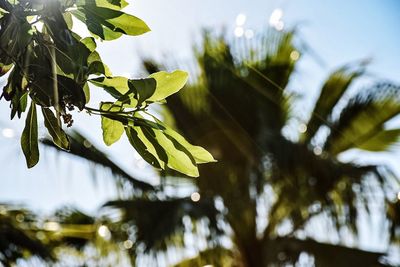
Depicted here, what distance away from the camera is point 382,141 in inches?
115

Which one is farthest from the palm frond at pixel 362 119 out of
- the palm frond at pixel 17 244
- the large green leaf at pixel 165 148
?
the large green leaf at pixel 165 148

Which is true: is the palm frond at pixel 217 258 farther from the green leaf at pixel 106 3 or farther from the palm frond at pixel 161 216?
the green leaf at pixel 106 3

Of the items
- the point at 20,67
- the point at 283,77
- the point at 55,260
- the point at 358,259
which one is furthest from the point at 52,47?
the point at 283,77

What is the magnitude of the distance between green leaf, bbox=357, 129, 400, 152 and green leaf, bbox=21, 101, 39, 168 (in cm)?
261

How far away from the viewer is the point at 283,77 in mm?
2855

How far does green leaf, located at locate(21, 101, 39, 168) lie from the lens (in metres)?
0.51

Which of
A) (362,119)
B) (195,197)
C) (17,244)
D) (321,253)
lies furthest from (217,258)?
(362,119)

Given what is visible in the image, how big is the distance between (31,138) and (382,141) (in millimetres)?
2712

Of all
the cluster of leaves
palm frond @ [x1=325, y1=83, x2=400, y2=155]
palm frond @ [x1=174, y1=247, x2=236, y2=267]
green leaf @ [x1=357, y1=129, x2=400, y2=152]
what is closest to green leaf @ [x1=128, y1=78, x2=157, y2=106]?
the cluster of leaves

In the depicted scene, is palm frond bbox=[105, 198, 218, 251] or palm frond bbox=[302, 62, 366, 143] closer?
palm frond bbox=[105, 198, 218, 251]

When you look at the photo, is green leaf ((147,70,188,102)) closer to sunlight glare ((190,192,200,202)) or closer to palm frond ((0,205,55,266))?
palm frond ((0,205,55,266))

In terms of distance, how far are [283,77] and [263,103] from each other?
22 centimetres

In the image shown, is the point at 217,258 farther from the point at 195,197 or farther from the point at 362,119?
the point at 362,119

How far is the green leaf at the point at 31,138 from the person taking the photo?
511 mm
